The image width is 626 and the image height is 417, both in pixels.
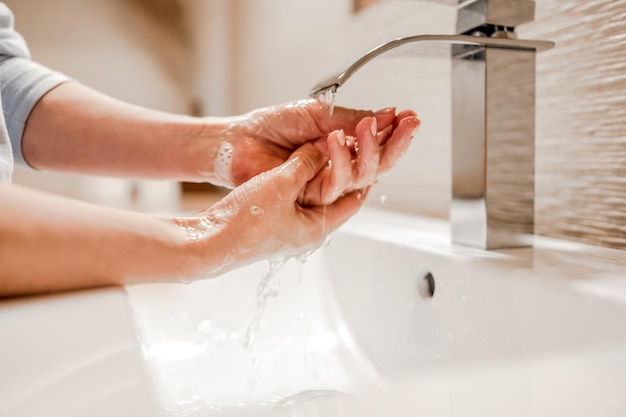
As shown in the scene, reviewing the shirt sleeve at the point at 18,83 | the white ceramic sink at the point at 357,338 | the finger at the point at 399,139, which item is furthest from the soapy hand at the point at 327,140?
the shirt sleeve at the point at 18,83

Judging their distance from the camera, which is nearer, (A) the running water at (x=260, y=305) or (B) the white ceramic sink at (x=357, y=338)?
(B) the white ceramic sink at (x=357, y=338)

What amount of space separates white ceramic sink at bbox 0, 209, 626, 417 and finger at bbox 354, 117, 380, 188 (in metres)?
0.11

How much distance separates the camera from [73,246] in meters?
0.37

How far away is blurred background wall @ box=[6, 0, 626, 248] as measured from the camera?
58 centimetres

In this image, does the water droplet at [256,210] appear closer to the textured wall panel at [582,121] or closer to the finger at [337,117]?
the finger at [337,117]

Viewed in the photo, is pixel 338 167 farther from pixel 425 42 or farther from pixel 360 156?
pixel 425 42

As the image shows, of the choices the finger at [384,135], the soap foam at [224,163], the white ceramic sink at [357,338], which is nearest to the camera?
the white ceramic sink at [357,338]

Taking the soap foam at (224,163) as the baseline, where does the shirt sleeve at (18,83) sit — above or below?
above

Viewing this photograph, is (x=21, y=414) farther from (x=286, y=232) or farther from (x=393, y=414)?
(x=286, y=232)

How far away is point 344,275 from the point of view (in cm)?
77

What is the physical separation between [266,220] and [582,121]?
0.37 m

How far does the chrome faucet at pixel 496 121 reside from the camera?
56 cm

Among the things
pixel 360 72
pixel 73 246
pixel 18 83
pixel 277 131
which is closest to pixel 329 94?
pixel 277 131

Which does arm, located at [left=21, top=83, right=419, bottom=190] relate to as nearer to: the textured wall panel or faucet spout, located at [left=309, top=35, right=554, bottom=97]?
faucet spout, located at [left=309, top=35, right=554, bottom=97]
